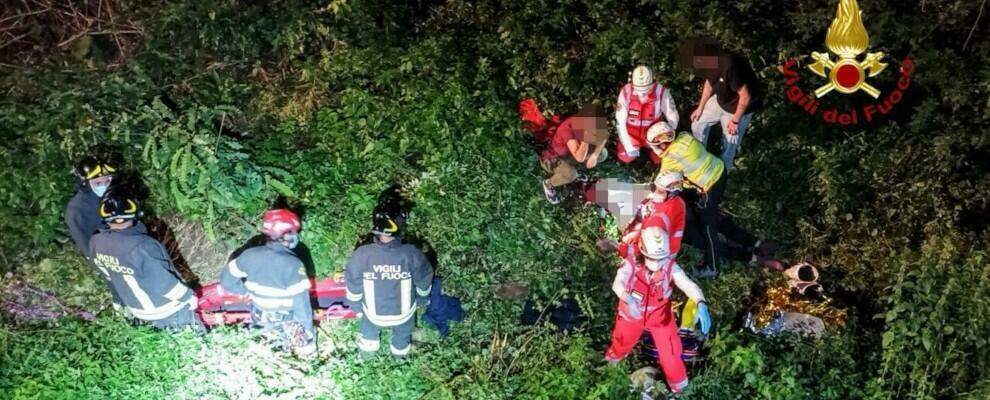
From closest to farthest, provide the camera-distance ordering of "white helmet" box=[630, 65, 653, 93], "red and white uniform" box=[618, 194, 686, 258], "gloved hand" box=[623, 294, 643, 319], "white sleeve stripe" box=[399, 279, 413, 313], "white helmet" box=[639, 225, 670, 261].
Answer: "white helmet" box=[639, 225, 670, 261], "red and white uniform" box=[618, 194, 686, 258], "gloved hand" box=[623, 294, 643, 319], "white sleeve stripe" box=[399, 279, 413, 313], "white helmet" box=[630, 65, 653, 93]

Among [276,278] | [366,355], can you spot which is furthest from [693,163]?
[276,278]

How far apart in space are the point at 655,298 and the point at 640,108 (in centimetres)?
207

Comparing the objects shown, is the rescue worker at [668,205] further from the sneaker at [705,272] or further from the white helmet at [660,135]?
the sneaker at [705,272]

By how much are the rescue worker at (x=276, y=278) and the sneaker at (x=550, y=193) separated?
2.70 metres

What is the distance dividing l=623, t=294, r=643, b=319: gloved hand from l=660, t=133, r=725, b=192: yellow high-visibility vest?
1.20m

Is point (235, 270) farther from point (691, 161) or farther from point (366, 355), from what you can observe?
point (691, 161)

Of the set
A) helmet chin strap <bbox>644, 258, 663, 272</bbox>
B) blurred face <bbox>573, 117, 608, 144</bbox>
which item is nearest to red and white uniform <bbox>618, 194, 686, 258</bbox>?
helmet chin strap <bbox>644, 258, 663, 272</bbox>

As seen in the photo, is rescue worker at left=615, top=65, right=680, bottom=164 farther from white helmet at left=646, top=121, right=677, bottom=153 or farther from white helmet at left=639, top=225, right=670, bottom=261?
white helmet at left=639, top=225, right=670, bottom=261

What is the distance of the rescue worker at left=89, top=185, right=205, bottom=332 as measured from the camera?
6.90 m

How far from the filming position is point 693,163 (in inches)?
279

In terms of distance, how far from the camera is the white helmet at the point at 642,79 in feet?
24.3

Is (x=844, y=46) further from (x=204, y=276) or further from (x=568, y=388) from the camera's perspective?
(x=204, y=276)

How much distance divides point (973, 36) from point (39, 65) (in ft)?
36.0

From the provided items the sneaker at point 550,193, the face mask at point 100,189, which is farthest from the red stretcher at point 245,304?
the sneaker at point 550,193
